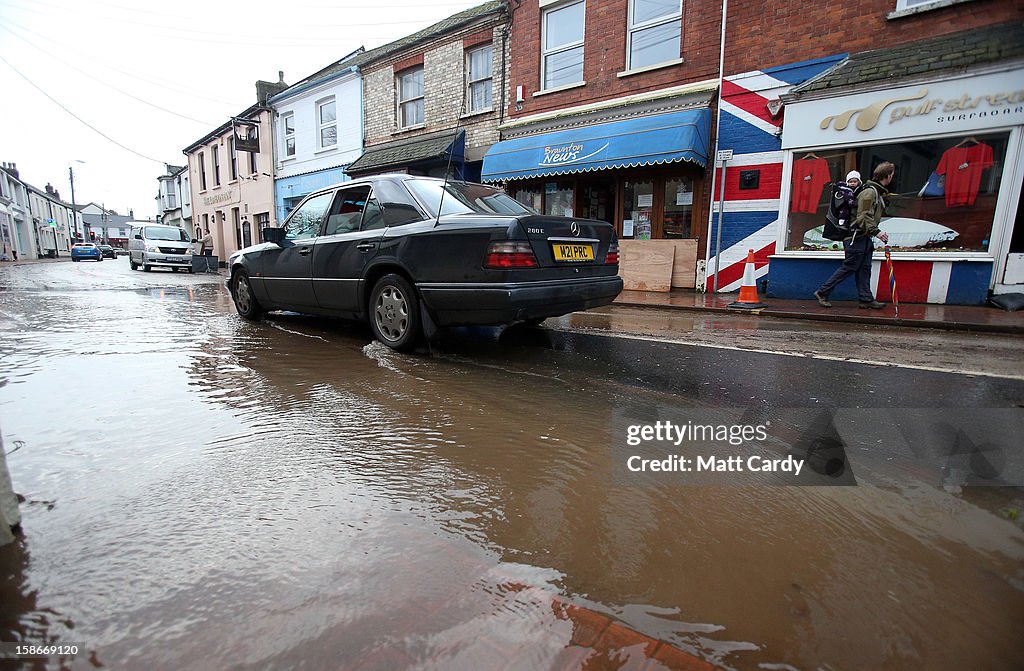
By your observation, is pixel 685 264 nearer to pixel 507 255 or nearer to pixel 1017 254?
pixel 1017 254

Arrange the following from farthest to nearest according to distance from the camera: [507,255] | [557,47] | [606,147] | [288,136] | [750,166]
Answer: [288,136]
[557,47]
[606,147]
[750,166]
[507,255]

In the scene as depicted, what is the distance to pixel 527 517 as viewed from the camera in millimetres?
1934

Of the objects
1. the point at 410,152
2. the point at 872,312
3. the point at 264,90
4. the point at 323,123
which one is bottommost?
the point at 872,312

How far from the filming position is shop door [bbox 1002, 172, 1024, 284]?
23.9 feet

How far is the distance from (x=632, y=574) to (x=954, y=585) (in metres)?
0.96

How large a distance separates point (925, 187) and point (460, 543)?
952cm

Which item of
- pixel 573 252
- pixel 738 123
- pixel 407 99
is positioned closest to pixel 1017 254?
pixel 738 123

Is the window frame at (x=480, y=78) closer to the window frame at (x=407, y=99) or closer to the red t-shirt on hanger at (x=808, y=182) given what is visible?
the window frame at (x=407, y=99)

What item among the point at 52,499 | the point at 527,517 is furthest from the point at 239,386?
the point at 527,517

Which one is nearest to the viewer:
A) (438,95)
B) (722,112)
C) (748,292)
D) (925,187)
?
(925,187)

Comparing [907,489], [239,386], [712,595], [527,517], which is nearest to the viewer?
[712,595]

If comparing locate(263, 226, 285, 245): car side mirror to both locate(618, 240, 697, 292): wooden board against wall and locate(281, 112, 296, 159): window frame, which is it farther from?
locate(281, 112, 296, 159): window frame

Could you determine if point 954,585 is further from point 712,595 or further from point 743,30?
point 743,30

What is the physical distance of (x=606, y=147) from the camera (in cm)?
1028
